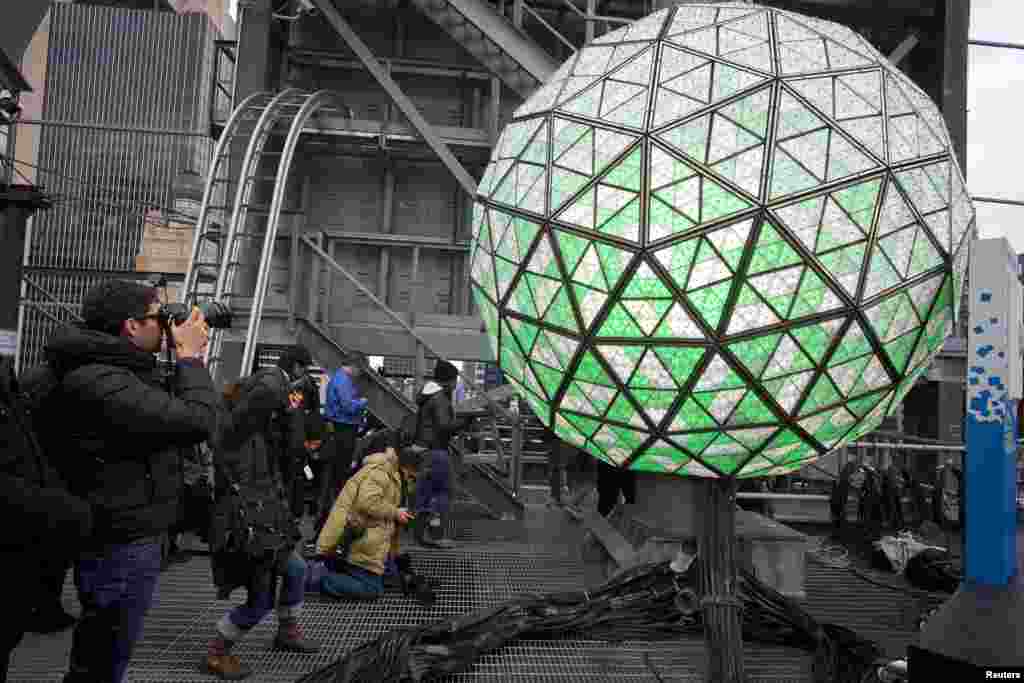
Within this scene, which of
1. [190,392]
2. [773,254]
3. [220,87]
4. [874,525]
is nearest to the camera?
[773,254]

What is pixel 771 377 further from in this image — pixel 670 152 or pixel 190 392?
pixel 190 392

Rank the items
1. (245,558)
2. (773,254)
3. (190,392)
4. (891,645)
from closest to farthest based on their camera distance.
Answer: (773,254) → (190,392) → (245,558) → (891,645)

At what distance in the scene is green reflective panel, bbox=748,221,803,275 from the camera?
1.59 m

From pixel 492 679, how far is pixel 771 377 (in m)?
2.11

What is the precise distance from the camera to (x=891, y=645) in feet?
12.6

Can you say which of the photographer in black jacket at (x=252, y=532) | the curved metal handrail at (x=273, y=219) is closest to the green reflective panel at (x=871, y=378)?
the photographer in black jacket at (x=252, y=532)

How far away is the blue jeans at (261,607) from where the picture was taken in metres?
3.36

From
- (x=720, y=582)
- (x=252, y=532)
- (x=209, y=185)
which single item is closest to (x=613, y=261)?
(x=720, y=582)

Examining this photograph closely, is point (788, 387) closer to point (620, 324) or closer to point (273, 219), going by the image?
point (620, 324)

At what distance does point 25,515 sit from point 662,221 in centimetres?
171

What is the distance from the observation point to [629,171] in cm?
A: 167

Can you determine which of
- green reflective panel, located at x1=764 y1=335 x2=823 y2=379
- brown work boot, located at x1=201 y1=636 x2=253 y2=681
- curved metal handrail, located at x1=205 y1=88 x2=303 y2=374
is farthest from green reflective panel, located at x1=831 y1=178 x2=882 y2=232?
curved metal handrail, located at x1=205 y1=88 x2=303 y2=374

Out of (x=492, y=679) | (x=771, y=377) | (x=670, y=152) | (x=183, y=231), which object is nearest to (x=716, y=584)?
(x=771, y=377)

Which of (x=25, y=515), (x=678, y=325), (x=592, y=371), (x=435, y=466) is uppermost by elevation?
(x=678, y=325)
